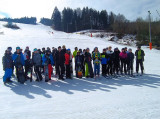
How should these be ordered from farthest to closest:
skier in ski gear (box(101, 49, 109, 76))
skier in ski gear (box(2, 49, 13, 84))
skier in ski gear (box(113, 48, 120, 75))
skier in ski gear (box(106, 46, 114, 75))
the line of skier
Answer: skier in ski gear (box(113, 48, 120, 75)), skier in ski gear (box(106, 46, 114, 75)), skier in ski gear (box(101, 49, 109, 76)), the line of skier, skier in ski gear (box(2, 49, 13, 84))

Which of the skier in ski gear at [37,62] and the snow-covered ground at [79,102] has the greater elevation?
the skier in ski gear at [37,62]

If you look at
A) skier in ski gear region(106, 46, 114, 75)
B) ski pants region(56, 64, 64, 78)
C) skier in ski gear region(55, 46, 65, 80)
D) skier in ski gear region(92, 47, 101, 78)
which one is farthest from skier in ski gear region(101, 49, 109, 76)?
ski pants region(56, 64, 64, 78)

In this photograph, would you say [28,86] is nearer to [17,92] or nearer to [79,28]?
[17,92]

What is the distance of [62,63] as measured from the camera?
808 cm

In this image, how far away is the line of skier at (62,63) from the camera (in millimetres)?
7293

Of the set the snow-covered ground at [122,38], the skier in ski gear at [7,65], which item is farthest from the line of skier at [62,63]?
the snow-covered ground at [122,38]

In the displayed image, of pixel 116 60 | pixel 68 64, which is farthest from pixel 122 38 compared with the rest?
pixel 68 64

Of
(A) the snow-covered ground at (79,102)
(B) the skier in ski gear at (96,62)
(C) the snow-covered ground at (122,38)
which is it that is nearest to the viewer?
(A) the snow-covered ground at (79,102)

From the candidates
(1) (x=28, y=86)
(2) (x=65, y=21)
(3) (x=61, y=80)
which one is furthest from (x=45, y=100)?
(2) (x=65, y=21)

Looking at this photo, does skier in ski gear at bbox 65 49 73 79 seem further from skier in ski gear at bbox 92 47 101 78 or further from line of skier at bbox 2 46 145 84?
skier in ski gear at bbox 92 47 101 78

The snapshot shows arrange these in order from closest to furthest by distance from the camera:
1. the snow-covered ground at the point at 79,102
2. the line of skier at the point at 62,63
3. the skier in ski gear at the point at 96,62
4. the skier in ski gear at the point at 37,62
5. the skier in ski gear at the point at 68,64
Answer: the snow-covered ground at the point at 79,102
the line of skier at the point at 62,63
the skier in ski gear at the point at 37,62
the skier in ski gear at the point at 96,62
the skier in ski gear at the point at 68,64

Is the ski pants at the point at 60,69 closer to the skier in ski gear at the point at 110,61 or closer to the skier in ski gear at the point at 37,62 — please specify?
the skier in ski gear at the point at 37,62

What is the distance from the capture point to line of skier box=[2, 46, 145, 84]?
7.29 metres

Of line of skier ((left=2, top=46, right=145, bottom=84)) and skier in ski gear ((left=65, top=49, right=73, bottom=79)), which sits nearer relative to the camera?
line of skier ((left=2, top=46, right=145, bottom=84))
